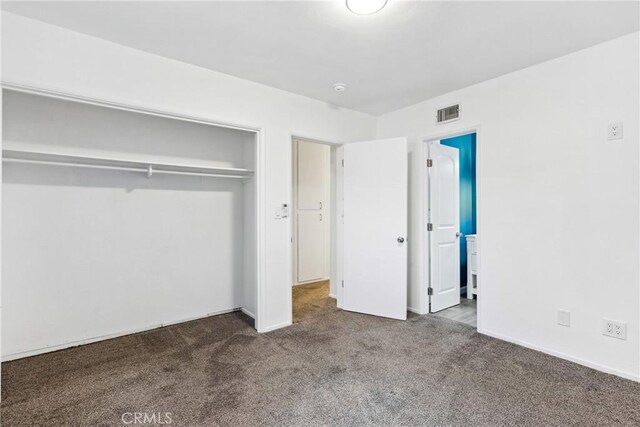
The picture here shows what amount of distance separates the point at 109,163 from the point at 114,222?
A: 57 centimetres

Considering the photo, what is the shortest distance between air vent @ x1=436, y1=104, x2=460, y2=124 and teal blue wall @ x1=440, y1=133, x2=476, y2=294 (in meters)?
1.17

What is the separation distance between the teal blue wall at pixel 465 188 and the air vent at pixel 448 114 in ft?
3.85

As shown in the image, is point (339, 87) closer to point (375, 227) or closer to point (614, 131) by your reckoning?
point (375, 227)

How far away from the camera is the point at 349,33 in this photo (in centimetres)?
221

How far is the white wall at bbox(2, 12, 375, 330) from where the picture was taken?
Result: 208 cm

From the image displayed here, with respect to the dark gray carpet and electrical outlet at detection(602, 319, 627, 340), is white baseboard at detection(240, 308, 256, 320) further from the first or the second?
electrical outlet at detection(602, 319, 627, 340)

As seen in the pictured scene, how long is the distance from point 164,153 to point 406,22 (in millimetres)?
2594

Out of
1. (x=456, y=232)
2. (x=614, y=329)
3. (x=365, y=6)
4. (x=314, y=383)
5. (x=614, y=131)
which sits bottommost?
(x=314, y=383)

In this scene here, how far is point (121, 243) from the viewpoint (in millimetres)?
3045

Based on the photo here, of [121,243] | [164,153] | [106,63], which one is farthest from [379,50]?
[121,243]

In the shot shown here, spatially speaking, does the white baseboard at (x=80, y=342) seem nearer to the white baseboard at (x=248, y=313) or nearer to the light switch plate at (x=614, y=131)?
the white baseboard at (x=248, y=313)

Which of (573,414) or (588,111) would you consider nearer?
(573,414)

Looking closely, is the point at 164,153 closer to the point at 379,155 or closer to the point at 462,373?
the point at 379,155

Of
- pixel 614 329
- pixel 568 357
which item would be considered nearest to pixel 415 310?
pixel 568 357
